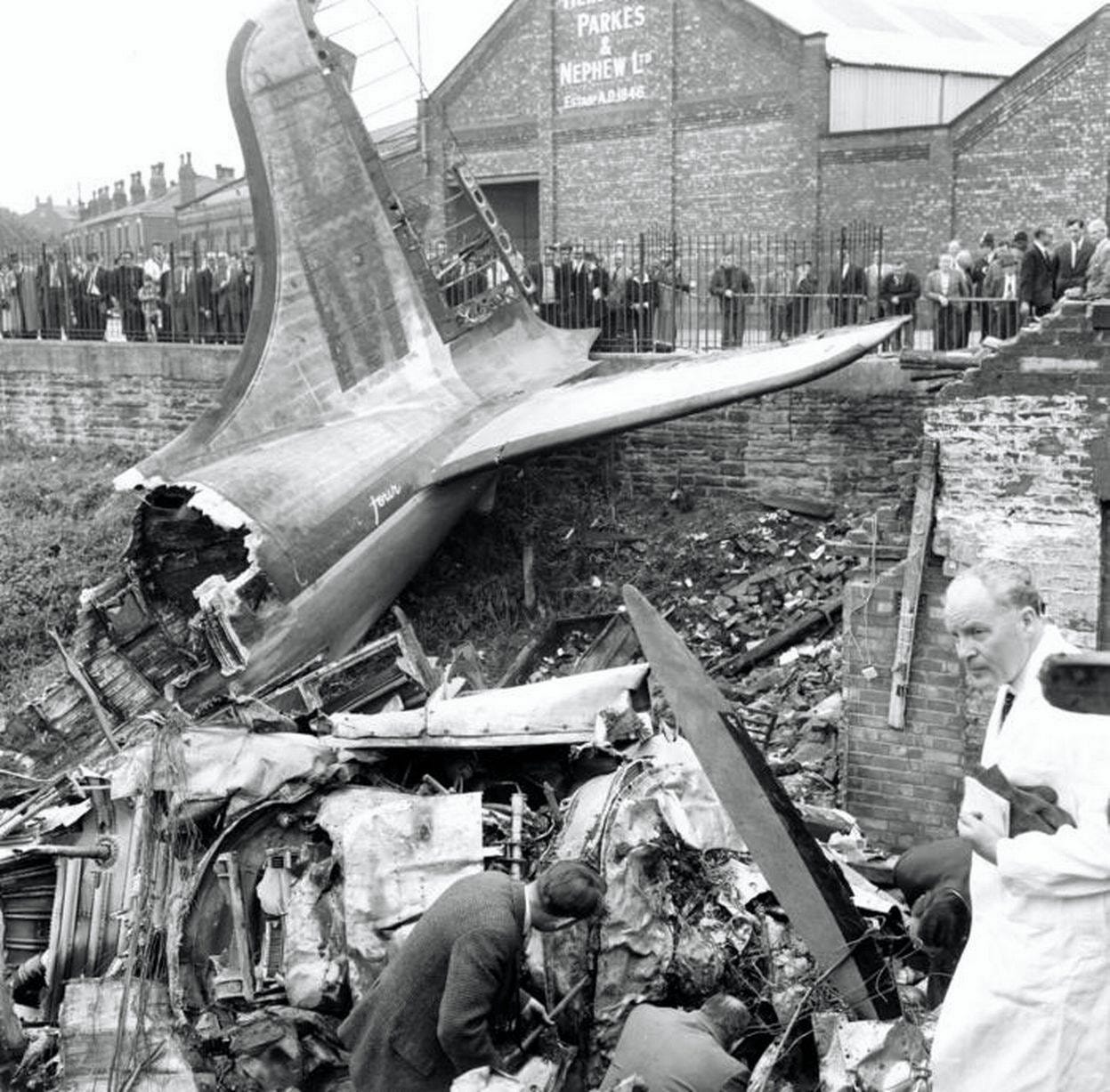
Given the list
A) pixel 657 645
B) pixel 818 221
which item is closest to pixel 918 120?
pixel 818 221

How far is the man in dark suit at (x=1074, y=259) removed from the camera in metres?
13.3

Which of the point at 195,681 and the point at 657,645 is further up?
the point at 657,645

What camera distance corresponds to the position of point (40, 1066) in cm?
627

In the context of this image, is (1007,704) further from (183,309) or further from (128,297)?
(128,297)

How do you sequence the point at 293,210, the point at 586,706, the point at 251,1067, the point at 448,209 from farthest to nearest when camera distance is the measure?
the point at 448,209 < the point at 293,210 < the point at 586,706 < the point at 251,1067

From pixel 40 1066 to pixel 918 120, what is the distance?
24743mm

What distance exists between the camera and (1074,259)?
13469mm

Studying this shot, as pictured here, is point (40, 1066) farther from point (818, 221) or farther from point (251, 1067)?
point (818, 221)

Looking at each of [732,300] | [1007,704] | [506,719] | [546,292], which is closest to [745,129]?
[732,300]

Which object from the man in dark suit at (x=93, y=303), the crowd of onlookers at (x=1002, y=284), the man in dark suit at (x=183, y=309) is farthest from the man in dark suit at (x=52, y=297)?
the crowd of onlookers at (x=1002, y=284)

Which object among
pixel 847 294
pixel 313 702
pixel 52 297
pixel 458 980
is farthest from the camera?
pixel 52 297

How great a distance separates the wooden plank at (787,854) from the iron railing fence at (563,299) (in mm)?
7740

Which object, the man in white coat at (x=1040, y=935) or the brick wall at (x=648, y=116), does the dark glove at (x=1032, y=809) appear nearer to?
the man in white coat at (x=1040, y=935)

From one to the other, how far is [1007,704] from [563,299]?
1160cm
